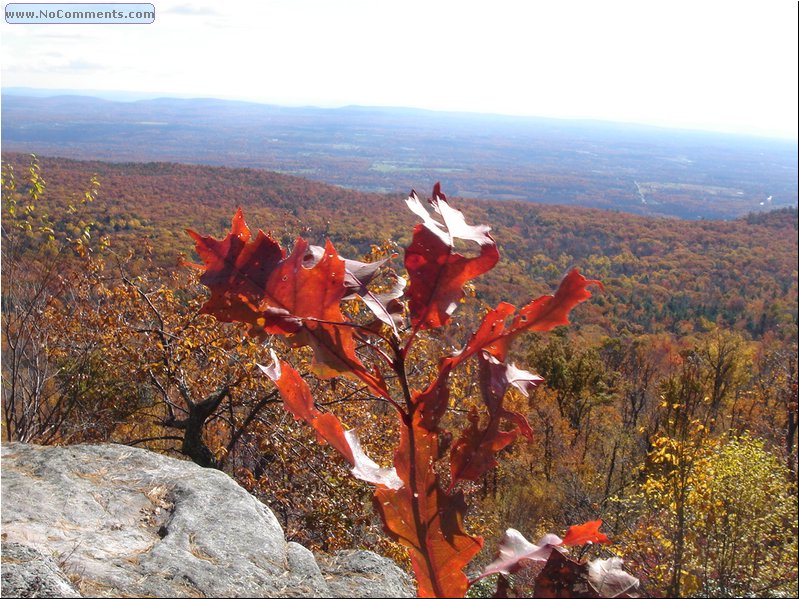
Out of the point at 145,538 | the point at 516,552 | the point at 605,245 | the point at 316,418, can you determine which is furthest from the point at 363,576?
the point at 605,245

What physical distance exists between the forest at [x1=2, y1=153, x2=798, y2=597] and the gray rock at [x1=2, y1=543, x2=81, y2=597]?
2.28 ft

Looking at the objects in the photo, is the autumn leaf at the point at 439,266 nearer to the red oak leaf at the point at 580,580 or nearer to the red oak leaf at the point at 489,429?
the red oak leaf at the point at 489,429

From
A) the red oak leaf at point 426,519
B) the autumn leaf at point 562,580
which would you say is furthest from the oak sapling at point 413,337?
the autumn leaf at point 562,580

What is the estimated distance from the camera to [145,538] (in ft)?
6.47

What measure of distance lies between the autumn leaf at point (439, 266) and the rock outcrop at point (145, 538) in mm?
688

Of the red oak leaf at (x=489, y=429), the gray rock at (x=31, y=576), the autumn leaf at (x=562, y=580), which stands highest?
the red oak leaf at (x=489, y=429)

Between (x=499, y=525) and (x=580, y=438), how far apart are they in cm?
1036

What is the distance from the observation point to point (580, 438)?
24.1 meters

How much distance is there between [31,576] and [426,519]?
0.92 meters

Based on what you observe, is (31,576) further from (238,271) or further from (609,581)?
(609,581)

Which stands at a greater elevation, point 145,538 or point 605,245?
point 145,538

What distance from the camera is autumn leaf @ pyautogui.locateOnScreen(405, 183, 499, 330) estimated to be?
106 centimetres

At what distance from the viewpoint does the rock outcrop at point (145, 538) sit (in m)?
1.42

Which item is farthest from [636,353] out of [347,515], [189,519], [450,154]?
[450,154]
